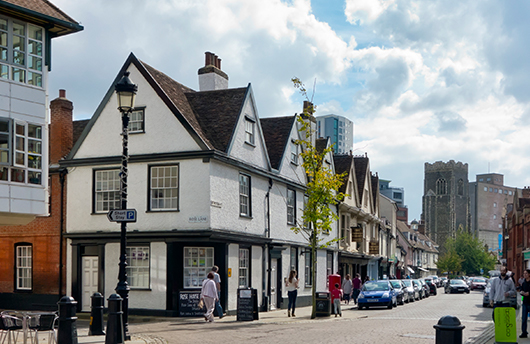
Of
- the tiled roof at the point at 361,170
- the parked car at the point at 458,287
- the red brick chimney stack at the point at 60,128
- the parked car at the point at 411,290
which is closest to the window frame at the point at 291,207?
the red brick chimney stack at the point at 60,128

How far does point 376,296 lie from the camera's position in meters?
30.3

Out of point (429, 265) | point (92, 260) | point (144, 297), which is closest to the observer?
point (144, 297)

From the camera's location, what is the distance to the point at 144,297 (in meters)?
23.2

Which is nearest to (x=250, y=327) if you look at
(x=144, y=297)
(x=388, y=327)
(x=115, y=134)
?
(x=388, y=327)

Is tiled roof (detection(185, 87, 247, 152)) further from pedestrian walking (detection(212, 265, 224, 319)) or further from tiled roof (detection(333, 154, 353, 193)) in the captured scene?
tiled roof (detection(333, 154, 353, 193))

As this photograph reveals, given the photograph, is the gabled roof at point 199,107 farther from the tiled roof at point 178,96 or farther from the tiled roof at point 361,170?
the tiled roof at point 361,170

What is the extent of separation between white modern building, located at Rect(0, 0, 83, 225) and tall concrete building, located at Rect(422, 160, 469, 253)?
141 metres

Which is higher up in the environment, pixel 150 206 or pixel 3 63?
pixel 3 63

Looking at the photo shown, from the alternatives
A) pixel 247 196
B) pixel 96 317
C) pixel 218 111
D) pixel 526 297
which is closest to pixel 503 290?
pixel 526 297

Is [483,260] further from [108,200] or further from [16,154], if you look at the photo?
[16,154]

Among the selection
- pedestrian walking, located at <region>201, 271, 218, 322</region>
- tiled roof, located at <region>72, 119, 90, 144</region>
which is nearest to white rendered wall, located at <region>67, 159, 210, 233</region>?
tiled roof, located at <region>72, 119, 90, 144</region>

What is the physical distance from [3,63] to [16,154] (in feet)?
7.90

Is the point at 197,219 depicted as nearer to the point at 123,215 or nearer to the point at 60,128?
the point at 60,128

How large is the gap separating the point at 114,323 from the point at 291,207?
18.1 m
